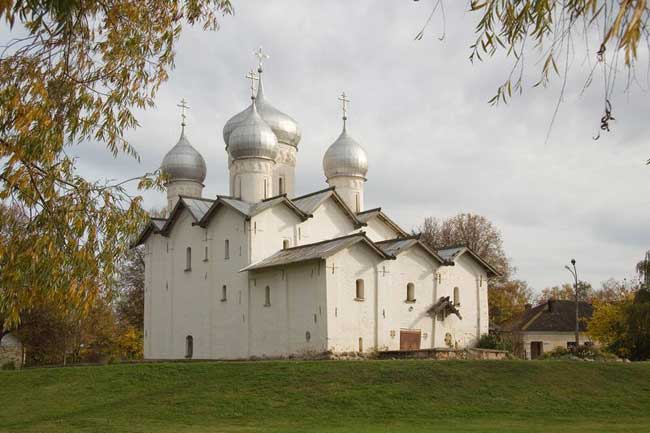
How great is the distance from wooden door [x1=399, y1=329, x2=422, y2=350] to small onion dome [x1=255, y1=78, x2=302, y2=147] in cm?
1373

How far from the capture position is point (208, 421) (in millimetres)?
17703

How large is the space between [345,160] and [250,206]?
7276 millimetres

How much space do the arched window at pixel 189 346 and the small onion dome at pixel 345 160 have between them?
11101mm

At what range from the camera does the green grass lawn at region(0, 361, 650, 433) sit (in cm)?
1711

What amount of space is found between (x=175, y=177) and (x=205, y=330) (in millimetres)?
10383

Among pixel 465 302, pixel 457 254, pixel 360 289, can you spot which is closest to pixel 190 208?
pixel 360 289

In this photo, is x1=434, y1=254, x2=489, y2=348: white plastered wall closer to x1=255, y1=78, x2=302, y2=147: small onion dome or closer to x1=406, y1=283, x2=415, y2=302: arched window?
x1=406, y1=283, x2=415, y2=302: arched window

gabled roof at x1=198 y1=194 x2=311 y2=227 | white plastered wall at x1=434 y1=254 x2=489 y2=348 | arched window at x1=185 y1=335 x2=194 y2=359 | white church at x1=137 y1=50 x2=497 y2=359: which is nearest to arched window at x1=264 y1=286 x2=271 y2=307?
white church at x1=137 y1=50 x2=497 y2=359

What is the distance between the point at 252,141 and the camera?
119 ft

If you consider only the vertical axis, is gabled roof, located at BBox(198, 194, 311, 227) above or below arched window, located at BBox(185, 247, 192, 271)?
above

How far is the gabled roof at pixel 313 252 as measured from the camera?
98.5 ft

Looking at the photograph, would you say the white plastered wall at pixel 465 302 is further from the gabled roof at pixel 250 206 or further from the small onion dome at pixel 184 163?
the small onion dome at pixel 184 163

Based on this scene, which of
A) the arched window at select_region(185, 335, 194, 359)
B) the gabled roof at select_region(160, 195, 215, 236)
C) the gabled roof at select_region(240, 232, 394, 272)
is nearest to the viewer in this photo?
the gabled roof at select_region(240, 232, 394, 272)

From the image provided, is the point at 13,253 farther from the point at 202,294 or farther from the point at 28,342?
the point at 28,342
